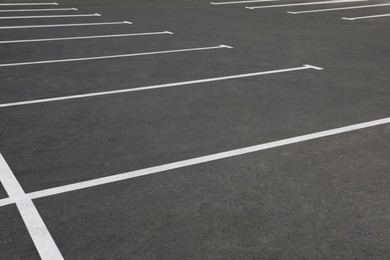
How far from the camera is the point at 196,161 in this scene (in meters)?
4.79

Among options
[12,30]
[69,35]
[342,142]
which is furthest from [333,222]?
[12,30]

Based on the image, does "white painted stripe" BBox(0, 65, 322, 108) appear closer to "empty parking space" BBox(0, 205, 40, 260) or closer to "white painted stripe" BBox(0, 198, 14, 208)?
"white painted stripe" BBox(0, 198, 14, 208)

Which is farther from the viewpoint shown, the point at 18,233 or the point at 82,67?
the point at 82,67

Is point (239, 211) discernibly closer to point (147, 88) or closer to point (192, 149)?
point (192, 149)

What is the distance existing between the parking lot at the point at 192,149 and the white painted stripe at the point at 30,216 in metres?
0.01

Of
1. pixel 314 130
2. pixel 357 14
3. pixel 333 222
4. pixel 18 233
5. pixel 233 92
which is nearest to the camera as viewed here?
pixel 18 233

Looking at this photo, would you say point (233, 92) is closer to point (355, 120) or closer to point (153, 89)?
point (153, 89)

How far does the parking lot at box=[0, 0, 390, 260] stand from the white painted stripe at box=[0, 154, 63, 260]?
13mm

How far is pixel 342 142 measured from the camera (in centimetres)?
534

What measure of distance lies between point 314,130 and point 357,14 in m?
12.1

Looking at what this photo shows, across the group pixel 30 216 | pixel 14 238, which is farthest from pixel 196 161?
pixel 14 238

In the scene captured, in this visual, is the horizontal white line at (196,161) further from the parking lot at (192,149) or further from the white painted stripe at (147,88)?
the white painted stripe at (147,88)

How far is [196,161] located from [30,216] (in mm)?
1781

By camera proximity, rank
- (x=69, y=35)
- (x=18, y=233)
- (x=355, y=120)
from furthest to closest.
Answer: (x=69, y=35) < (x=355, y=120) < (x=18, y=233)
